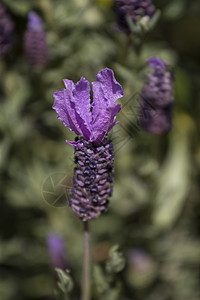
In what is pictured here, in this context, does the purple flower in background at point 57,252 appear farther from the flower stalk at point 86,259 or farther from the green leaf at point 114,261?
the green leaf at point 114,261

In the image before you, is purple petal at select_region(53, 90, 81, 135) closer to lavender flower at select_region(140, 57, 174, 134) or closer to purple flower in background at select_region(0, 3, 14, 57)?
lavender flower at select_region(140, 57, 174, 134)

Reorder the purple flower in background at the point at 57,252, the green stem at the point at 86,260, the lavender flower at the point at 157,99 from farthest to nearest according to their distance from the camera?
1. the purple flower in background at the point at 57,252
2. the lavender flower at the point at 157,99
3. the green stem at the point at 86,260

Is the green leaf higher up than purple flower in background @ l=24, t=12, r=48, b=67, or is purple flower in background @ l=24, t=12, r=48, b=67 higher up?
purple flower in background @ l=24, t=12, r=48, b=67

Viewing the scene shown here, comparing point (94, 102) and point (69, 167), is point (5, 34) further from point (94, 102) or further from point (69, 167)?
point (94, 102)

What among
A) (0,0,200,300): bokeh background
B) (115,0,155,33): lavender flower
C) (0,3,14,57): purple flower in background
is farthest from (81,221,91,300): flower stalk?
(0,3,14,57): purple flower in background

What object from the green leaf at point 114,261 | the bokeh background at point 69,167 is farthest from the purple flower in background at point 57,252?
the green leaf at point 114,261

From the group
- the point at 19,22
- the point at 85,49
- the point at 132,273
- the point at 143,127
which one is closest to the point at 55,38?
the point at 85,49

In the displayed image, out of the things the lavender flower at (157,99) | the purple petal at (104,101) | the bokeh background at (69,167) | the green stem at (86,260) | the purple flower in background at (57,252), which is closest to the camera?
the purple petal at (104,101)
